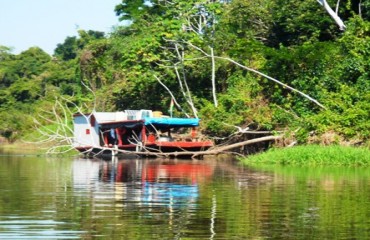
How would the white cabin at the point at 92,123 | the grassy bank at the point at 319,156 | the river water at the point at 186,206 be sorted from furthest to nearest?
the white cabin at the point at 92,123 < the grassy bank at the point at 319,156 < the river water at the point at 186,206

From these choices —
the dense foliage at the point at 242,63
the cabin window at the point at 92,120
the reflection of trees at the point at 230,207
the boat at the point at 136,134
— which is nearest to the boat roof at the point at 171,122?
the boat at the point at 136,134

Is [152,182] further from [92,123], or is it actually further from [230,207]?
[92,123]

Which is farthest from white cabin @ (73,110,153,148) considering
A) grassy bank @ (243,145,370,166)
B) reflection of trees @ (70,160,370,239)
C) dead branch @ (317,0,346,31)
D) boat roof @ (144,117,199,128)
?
reflection of trees @ (70,160,370,239)

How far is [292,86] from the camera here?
30922 millimetres

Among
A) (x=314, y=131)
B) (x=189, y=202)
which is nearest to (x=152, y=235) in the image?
(x=189, y=202)

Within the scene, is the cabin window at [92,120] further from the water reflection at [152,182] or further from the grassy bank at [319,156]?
the grassy bank at [319,156]

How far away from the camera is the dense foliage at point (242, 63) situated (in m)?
29.1

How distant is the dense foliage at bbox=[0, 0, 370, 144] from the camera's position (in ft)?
95.6

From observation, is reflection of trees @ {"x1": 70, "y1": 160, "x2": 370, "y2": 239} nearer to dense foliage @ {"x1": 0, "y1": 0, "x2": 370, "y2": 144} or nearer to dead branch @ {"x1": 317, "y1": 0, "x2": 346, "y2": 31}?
dense foliage @ {"x1": 0, "y1": 0, "x2": 370, "y2": 144}

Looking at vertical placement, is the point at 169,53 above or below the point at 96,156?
above

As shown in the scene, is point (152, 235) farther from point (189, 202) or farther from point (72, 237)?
point (189, 202)

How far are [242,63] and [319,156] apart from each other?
9928 mm

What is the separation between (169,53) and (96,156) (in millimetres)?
5604

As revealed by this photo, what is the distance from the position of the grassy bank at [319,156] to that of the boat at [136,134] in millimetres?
5883
